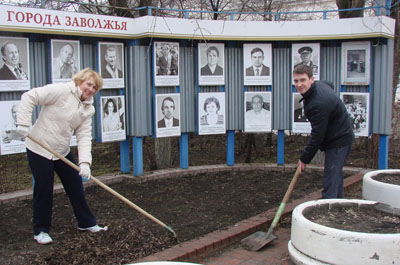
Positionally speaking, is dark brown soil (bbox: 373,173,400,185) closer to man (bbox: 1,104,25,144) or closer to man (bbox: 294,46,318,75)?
man (bbox: 294,46,318,75)

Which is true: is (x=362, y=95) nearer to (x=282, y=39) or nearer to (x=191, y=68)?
(x=282, y=39)

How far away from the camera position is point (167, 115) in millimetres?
7152

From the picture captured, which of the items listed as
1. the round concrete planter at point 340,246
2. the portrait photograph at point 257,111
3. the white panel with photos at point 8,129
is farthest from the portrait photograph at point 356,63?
the white panel with photos at point 8,129

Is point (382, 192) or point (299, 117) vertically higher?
point (299, 117)

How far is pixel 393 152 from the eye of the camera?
9844mm

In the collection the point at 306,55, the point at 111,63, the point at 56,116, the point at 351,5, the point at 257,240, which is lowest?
the point at 257,240

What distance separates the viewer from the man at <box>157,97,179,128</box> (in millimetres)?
7102

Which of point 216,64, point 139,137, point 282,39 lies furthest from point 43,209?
point 282,39

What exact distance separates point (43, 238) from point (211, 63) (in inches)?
171

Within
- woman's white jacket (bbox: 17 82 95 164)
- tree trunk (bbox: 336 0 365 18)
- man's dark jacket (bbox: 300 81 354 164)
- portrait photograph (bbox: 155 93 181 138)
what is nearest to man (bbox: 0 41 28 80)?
woman's white jacket (bbox: 17 82 95 164)

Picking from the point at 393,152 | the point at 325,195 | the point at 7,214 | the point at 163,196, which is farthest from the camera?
the point at 393,152

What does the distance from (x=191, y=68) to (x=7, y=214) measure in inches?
151

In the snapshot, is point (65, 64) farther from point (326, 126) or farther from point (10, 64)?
point (326, 126)

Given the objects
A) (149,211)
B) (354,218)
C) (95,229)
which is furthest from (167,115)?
(354,218)
